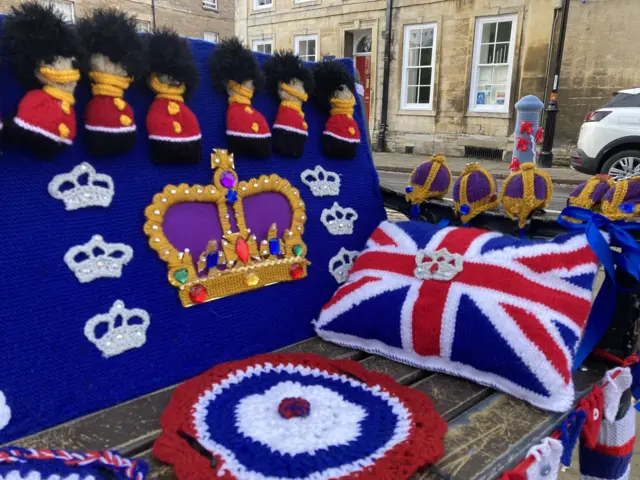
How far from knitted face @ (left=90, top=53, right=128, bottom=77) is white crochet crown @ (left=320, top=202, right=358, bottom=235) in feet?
2.20

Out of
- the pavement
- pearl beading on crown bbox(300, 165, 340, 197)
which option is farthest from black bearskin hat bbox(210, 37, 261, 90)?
the pavement

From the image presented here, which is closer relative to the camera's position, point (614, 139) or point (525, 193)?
point (525, 193)

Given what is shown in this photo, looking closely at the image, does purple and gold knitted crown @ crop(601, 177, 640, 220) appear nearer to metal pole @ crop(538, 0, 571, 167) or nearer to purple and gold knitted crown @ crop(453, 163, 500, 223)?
purple and gold knitted crown @ crop(453, 163, 500, 223)

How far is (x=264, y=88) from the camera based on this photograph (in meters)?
1.40

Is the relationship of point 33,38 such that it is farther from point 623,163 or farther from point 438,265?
point 623,163

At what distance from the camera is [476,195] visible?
157cm

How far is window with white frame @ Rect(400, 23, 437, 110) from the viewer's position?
10172 millimetres

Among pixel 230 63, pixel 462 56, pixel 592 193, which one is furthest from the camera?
pixel 462 56

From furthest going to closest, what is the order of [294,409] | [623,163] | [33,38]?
[623,163] → [294,409] → [33,38]

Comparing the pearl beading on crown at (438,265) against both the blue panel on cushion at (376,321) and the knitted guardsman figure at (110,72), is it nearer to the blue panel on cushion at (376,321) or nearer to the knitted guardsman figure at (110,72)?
the blue panel on cushion at (376,321)

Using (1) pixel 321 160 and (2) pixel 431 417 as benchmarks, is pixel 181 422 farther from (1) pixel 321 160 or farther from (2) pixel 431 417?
(1) pixel 321 160

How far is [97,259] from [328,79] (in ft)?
2.64

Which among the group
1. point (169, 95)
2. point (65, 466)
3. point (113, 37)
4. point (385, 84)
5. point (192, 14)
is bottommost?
point (65, 466)


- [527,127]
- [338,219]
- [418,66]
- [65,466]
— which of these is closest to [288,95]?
[338,219]
